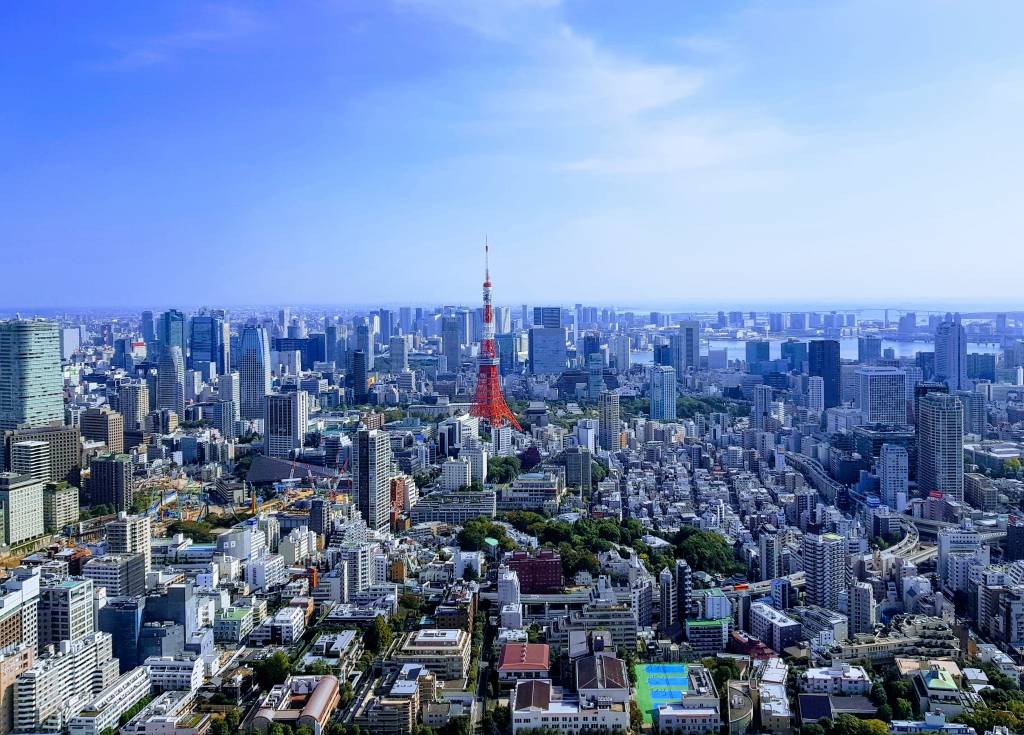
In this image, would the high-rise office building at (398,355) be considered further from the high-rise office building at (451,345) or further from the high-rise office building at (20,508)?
the high-rise office building at (20,508)

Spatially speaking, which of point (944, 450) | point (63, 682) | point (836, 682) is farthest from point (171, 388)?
point (836, 682)

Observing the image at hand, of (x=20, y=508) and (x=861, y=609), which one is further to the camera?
(x=20, y=508)

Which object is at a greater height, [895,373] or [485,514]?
[895,373]

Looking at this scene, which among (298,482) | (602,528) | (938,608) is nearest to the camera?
(938,608)

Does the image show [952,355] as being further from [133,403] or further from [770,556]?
[133,403]

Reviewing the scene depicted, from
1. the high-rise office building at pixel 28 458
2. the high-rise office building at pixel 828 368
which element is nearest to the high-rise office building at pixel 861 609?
the high-rise office building at pixel 28 458

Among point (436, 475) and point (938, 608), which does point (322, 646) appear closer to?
point (938, 608)

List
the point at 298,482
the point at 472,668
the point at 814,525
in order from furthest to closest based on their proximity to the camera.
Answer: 1. the point at 298,482
2. the point at 814,525
3. the point at 472,668

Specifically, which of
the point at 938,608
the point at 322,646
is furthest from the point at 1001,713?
the point at 322,646
